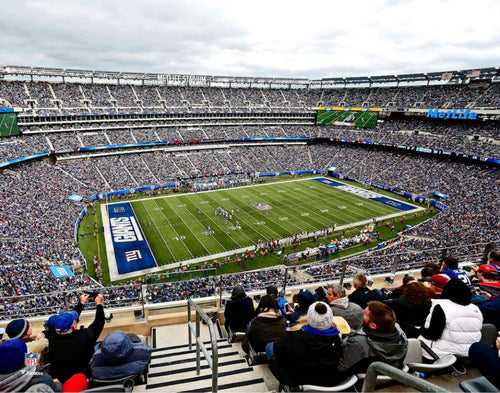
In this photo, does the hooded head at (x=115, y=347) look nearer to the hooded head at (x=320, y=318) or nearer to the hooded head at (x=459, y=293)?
the hooded head at (x=320, y=318)

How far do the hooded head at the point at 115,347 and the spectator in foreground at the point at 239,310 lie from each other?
2.21 m

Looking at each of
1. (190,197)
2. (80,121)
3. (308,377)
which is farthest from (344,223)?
(80,121)

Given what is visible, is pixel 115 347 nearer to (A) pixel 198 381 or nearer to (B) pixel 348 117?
(A) pixel 198 381

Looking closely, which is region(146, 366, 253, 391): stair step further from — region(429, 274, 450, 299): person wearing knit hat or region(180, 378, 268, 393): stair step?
region(429, 274, 450, 299): person wearing knit hat

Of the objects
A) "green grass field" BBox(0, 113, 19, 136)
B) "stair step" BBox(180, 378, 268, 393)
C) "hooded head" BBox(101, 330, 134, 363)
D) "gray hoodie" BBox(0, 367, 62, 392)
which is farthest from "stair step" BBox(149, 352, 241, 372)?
"green grass field" BBox(0, 113, 19, 136)

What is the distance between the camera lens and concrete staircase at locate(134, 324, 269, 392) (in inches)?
183

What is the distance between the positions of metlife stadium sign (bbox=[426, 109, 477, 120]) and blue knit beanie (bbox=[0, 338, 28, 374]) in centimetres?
6055

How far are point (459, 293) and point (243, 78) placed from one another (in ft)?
244

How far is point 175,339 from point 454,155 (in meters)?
52.6

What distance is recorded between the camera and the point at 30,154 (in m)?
40.3

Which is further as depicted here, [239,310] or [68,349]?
[239,310]

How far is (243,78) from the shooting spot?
2832 inches

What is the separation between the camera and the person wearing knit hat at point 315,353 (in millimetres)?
3396

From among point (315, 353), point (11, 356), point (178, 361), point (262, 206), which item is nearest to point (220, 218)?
Answer: point (262, 206)
